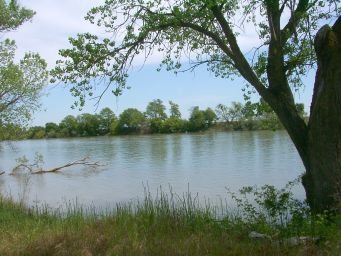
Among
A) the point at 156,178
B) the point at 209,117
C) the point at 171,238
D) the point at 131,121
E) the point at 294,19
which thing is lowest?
the point at 156,178

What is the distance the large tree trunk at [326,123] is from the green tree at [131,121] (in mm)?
96634

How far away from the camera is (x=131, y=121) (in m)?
107

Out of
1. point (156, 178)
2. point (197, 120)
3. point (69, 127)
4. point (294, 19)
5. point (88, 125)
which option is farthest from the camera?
point (69, 127)

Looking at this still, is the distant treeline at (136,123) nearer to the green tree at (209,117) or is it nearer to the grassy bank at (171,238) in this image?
the green tree at (209,117)

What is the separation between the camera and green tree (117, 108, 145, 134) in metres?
106

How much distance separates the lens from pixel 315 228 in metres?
6.55

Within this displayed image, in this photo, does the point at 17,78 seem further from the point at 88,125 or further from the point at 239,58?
the point at 88,125

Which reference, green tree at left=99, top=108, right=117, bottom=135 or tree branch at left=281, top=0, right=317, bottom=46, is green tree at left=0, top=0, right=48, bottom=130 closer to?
tree branch at left=281, top=0, right=317, bottom=46

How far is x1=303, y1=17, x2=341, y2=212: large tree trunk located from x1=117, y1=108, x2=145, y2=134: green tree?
96634 millimetres

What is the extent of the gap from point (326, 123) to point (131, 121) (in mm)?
99313

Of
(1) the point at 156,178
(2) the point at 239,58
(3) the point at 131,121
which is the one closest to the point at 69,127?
(3) the point at 131,121

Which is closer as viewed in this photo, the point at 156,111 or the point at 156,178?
the point at 156,178

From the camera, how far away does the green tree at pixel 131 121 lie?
106 m

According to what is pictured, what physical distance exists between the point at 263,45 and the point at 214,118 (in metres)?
88.7
